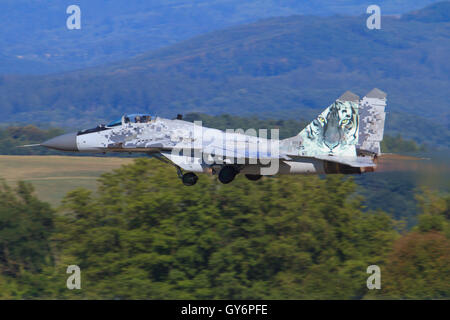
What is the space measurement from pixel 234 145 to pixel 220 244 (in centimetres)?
2209

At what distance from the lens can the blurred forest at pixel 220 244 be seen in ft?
132

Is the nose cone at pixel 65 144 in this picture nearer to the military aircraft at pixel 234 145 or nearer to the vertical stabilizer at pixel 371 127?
the military aircraft at pixel 234 145

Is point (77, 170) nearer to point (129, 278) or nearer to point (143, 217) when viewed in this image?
point (143, 217)

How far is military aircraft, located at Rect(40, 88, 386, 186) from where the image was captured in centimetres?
2120

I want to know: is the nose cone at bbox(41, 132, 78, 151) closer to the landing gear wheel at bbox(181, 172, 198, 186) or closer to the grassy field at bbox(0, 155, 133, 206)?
the landing gear wheel at bbox(181, 172, 198, 186)

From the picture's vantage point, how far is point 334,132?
22172 mm

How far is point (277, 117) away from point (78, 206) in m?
140

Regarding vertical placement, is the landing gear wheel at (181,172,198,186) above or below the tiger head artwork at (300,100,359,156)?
below

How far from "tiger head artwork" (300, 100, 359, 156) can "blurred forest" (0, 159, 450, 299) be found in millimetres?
17819

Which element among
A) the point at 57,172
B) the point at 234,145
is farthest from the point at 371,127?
the point at 57,172

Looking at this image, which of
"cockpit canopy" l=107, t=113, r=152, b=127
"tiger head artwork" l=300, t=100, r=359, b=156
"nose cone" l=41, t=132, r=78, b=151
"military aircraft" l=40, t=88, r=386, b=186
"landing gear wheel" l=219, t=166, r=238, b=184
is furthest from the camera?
"nose cone" l=41, t=132, r=78, b=151

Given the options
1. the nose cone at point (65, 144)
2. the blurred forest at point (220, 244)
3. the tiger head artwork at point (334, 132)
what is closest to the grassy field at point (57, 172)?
the blurred forest at point (220, 244)

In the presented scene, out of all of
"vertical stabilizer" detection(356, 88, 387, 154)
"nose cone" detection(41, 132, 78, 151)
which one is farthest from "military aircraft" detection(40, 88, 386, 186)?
"vertical stabilizer" detection(356, 88, 387, 154)

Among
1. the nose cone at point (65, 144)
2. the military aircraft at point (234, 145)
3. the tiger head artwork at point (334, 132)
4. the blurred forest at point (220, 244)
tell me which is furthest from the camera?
the blurred forest at point (220, 244)
